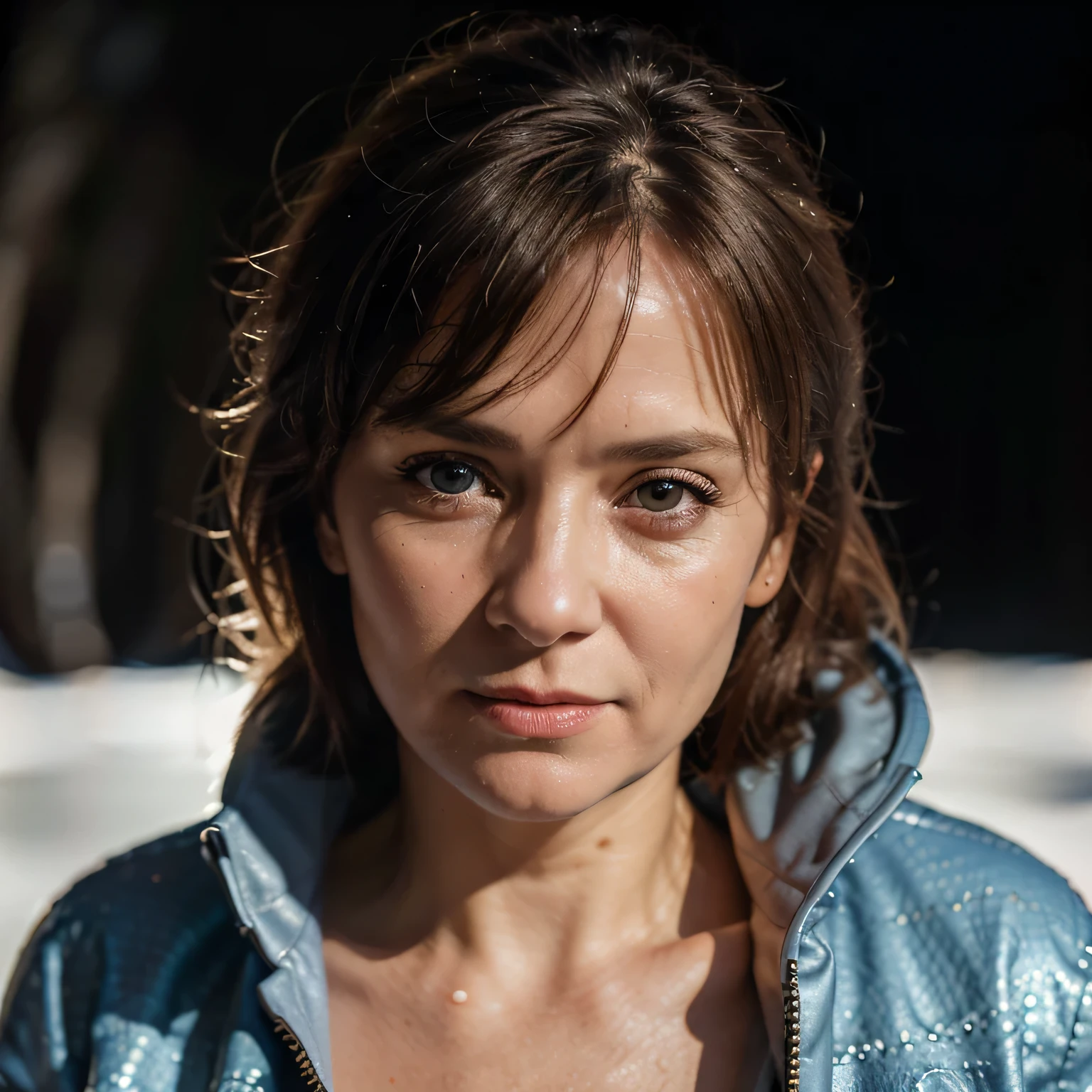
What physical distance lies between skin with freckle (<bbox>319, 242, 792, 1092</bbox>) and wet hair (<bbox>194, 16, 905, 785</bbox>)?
4 cm

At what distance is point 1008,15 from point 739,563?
1.13 m

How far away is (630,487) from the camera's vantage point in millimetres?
817

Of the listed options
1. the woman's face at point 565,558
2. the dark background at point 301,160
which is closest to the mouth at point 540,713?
the woman's face at point 565,558

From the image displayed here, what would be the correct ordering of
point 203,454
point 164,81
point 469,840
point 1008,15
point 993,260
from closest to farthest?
1. point 469,840
2. point 1008,15
3. point 993,260
4. point 164,81
5. point 203,454

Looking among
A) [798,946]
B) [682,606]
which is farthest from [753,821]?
[682,606]

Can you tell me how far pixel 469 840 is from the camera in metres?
0.98

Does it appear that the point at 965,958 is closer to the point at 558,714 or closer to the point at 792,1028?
the point at 792,1028

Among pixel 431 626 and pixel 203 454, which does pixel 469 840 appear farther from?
pixel 203 454

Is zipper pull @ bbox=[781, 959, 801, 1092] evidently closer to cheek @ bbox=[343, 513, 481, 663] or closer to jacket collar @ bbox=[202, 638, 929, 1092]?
jacket collar @ bbox=[202, 638, 929, 1092]

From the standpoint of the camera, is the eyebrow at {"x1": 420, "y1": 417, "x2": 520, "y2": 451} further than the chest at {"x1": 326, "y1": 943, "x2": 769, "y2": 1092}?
No

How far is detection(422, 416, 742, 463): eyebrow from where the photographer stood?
0.79 m

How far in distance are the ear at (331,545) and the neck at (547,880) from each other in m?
0.19

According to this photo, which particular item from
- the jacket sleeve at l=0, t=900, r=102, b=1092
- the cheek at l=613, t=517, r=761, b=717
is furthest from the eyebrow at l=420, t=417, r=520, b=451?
the jacket sleeve at l=0, t=900, r=102, b=1092

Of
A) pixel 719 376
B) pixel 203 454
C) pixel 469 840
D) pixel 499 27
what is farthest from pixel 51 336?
pixel 719 376
